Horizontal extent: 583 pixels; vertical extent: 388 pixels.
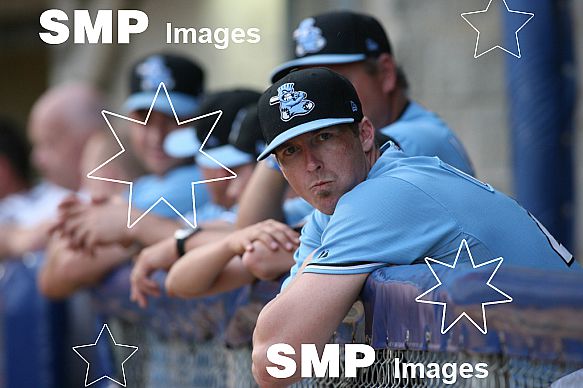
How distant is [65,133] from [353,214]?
4.44 metres

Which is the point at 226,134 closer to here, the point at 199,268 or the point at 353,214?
the point at 199,268

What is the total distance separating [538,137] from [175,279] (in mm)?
1813

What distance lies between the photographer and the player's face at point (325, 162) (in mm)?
2791

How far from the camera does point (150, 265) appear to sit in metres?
4.14

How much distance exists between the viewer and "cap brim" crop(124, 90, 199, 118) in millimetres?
5098

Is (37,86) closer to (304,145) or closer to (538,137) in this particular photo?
(538,137)

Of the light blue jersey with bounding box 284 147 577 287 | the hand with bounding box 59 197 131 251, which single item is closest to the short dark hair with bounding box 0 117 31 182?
the hand with bounding box 59 197 131 251

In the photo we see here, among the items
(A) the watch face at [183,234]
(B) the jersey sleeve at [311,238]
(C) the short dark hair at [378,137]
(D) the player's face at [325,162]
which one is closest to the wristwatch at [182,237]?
(A) the watch face at [183,234]

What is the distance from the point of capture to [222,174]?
4.36m

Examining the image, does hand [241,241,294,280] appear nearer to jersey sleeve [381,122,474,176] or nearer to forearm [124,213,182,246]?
jersey sleeve [381,122,474,176]

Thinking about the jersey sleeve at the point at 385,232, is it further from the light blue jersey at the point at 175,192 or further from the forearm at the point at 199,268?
the light blue jersey at the point at 175,192

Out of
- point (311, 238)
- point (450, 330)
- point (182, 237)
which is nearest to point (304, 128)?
point (311, 238)

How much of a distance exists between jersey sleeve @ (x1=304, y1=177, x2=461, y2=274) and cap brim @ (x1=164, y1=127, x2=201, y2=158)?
217 centimetres

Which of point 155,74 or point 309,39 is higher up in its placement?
point 155,74
